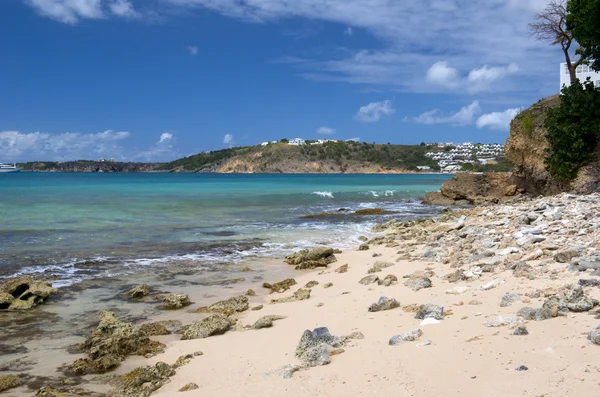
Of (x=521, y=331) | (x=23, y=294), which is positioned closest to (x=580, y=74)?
(x=521, y=331)

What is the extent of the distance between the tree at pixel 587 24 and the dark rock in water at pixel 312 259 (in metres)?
16.6

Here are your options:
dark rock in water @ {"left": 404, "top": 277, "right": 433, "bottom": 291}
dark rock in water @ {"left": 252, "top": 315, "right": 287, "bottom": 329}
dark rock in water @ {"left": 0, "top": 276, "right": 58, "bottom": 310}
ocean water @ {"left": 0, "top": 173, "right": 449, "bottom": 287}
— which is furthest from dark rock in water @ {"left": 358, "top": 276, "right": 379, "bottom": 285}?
dark rock in water @ {"left": 0, "top": 276, "right": 58, "bottom": 310}

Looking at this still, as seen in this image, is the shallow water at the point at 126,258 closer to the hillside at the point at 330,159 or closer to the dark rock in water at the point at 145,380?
the dark rock in water at the point at 145,380

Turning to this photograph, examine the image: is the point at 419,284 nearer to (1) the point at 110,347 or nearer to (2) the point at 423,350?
(2) the point at 423,350

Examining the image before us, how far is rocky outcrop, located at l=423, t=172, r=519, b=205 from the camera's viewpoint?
32.3 meters

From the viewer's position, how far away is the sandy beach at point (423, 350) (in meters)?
3.86

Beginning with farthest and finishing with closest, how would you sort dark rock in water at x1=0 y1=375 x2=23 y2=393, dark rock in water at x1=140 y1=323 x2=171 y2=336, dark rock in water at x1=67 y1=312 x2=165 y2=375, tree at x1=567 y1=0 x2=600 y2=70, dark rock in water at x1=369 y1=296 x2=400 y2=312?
tree at x1=567 y1=0 x2=600 y2=70
dark rock in water at x1=140 y1=323 x2=171 y2=336
dark rock in water at x1=369 y1=296 x2=400 y2=312
dark rock in water at x1=67 y1=312 x2=165 y2=375
dark rock in water at x1=0 y1=375 x2=23 y2=393

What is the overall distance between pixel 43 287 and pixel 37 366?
11.6 feet

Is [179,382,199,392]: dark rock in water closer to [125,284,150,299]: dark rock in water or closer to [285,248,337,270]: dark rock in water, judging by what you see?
[125,284,150,299]: dark rock in water

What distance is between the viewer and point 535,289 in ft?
20.2

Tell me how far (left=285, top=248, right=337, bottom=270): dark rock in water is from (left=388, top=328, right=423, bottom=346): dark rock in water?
6.88m

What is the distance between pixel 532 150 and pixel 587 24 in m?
8.27

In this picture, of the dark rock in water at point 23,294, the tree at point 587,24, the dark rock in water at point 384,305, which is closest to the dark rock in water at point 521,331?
the dark rock in water at point 384,305

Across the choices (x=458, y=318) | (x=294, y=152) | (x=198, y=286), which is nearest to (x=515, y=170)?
(x=198, y=286)
